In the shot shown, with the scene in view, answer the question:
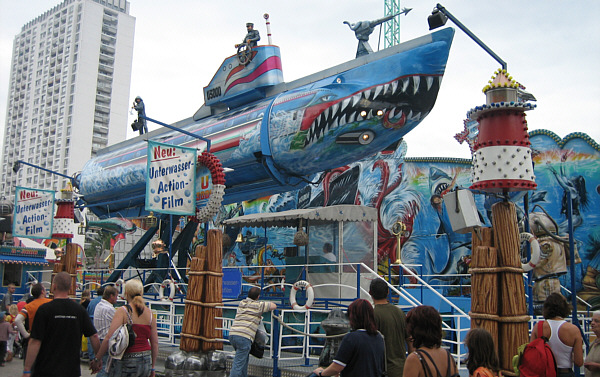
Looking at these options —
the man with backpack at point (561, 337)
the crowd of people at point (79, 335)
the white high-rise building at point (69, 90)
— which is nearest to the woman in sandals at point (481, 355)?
the man with backpack at point (561, 337)

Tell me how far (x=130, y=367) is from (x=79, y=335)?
1.02 m

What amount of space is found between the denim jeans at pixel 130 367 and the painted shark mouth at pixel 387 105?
26.7 ft

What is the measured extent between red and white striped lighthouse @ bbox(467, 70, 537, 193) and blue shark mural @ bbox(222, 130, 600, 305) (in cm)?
1503

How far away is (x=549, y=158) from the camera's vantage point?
74.2 ft

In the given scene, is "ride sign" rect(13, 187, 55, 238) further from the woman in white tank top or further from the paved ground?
the woman in white tank top

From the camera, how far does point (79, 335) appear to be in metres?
5.78

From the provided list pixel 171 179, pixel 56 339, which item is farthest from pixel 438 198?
pixel 56 339

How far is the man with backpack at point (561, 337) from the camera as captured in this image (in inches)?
226

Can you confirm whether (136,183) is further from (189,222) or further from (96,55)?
(96,55)

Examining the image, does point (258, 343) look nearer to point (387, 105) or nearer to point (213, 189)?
Answer: point (213, 189)

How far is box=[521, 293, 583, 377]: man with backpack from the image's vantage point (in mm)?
5746

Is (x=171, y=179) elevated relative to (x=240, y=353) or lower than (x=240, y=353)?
elevated

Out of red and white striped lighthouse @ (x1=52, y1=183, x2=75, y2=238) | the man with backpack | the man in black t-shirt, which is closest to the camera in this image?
the man in black t-shirt

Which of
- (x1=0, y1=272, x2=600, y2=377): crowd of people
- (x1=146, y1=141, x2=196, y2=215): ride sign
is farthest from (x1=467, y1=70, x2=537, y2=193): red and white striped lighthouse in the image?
(x1=146, y1=141, x2=196, y2=215): ride sign
